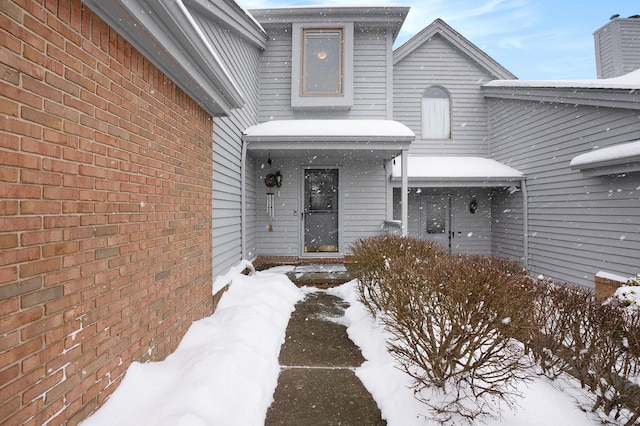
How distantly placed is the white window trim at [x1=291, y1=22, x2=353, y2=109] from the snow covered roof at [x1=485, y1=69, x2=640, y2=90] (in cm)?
465

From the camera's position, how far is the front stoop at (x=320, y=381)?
2574 millimetres

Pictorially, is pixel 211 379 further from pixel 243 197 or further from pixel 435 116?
pixel 435 116

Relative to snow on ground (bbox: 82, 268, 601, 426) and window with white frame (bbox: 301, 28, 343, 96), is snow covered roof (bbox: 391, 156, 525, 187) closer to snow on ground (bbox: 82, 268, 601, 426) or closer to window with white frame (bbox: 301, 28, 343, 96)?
window with white frame (bbox: 301, 28, 343, 96)

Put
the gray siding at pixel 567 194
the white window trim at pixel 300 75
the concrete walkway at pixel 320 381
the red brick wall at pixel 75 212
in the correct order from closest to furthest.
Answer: the red brick wall at pixel 75 212 < the concrete walkway at pixel 320 381 < the gray siding at pixel 567 194 < the white window trim at pixel 300 75

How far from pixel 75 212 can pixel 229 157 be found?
440cm

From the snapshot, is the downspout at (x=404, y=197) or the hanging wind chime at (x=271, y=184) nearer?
the downspout at (x=404, y=197)

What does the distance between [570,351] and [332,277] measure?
4.46 m

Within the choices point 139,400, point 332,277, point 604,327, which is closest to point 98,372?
point 139,400

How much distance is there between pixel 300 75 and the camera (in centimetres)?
887

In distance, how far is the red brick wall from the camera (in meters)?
1.44

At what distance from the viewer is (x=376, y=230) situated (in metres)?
8.91

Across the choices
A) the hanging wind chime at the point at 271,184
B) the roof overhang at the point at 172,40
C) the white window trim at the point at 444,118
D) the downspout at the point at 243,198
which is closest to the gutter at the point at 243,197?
the downspout at the point at 243,198

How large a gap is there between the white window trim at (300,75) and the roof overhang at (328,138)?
1.64 m

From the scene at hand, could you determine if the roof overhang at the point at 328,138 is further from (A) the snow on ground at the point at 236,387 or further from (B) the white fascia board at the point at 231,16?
(A) the snow on ground at the point at 236,387
